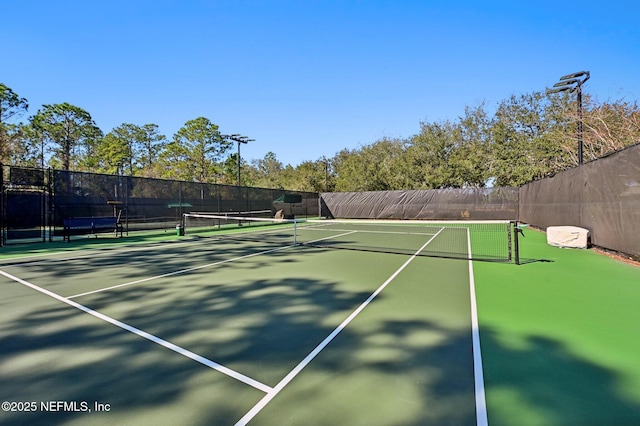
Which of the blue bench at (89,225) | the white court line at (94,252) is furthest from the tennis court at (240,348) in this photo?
the blue bench at (89,225)

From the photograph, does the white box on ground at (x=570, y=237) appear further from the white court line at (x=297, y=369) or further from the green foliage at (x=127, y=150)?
the green foliage at (x=127, y=150)

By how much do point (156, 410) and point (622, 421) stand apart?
3.19 m

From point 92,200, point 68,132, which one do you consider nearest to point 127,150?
point 68,132

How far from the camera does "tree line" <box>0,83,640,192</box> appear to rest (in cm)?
Answer: 2019

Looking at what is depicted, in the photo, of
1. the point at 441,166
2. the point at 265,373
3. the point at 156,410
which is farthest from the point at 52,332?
the point at 441,166

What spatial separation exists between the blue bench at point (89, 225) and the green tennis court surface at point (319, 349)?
6.77 metres

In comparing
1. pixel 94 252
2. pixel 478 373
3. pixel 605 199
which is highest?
pixel 605 199

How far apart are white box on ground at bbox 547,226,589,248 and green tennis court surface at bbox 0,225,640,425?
3.31 meters

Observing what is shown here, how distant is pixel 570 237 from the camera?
30.5 ft

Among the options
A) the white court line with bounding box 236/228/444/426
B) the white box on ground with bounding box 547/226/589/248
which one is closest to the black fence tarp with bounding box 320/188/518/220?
the white box on ground with bounding box 547/226/589/248

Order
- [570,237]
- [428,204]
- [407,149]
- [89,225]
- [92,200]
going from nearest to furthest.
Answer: [570,237], [89,225], [92,200], [428,204], [407,149]

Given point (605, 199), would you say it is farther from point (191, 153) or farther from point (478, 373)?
point (191, 153)

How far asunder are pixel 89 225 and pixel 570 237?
17.3m

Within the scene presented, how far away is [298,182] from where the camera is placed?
40812mm
